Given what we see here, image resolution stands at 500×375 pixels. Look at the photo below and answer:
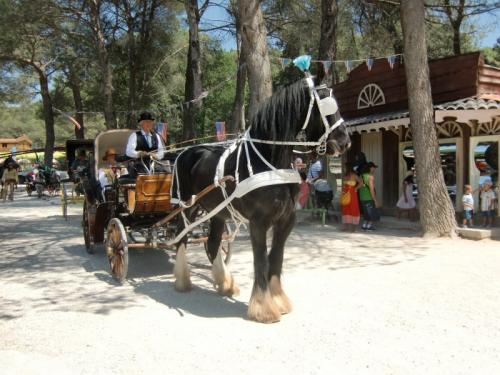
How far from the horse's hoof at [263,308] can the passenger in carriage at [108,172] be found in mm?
3468

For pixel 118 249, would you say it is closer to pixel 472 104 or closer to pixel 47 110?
pixel 472 104

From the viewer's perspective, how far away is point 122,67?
2411 centimetres

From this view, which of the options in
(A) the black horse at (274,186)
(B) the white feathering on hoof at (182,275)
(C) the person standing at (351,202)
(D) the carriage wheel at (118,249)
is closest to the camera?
(A) the black horse at (274,186)

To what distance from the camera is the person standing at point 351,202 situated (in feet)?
36.4

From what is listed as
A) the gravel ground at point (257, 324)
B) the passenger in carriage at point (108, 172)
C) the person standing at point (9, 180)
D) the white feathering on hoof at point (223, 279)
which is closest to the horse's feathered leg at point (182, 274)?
the gravel ground at point (257, 324)

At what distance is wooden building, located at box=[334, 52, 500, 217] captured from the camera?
10.7m

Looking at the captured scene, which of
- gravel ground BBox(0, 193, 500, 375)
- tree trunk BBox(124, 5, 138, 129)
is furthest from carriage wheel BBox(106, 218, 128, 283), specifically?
tree trunk BBox(124, 5, 138, 129)

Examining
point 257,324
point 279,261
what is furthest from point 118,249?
point 257,324

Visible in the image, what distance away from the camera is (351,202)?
11.2 meters

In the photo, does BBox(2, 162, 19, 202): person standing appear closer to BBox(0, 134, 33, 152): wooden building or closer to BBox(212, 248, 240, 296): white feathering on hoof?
BBox(212, 248, 240, 296): white feathering on hoof

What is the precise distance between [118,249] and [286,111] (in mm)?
3160

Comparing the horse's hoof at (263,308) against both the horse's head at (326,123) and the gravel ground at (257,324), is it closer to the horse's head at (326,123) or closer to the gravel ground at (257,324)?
the gravel ground at (257,324)

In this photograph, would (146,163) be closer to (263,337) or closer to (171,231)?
(171,231)

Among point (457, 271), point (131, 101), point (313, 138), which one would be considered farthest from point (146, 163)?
point (131, 101)
